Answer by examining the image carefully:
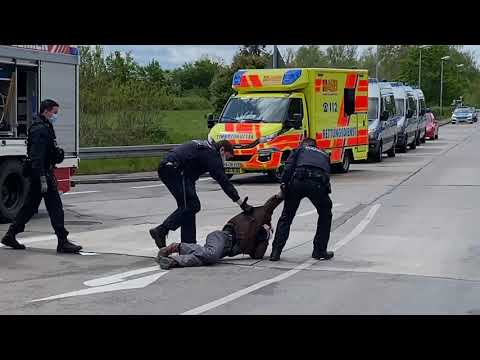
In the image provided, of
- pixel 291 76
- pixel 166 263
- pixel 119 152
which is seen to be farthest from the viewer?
pixel 119 152

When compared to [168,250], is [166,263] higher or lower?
lower

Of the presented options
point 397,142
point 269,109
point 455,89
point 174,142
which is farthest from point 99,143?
point 455,89

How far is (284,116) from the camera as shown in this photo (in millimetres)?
21109

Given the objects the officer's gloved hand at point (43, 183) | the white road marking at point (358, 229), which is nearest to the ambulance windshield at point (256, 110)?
the white road marking at point (358, 229)

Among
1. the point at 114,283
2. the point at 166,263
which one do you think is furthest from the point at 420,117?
the point at 114,283

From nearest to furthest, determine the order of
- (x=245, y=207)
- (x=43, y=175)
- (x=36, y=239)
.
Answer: (x=245, y=207) < (x=43, y=175) < (x=36, y=239)

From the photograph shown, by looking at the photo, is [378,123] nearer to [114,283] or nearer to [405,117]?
[405,117]

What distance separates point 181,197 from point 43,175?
1.93 m

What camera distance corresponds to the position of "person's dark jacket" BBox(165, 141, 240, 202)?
395 inches

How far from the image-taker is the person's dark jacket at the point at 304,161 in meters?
10.3

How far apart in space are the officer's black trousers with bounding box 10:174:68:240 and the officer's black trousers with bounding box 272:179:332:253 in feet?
9.38

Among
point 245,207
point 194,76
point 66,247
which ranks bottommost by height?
point 66,247

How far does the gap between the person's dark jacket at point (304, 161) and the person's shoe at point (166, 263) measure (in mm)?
1781

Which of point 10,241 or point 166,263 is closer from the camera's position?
point 166,263
